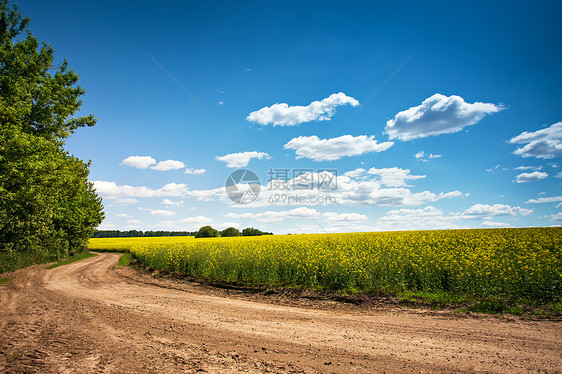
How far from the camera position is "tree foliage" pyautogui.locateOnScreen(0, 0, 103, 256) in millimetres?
15404

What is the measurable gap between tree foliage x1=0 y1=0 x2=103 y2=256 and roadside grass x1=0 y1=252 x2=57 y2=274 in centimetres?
67

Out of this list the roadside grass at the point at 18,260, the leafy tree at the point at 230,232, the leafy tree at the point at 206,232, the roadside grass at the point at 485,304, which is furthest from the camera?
the leafy tree at the point at 230,232

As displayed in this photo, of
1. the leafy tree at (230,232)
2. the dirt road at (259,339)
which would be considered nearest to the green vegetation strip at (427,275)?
the dirt road at (259,339)

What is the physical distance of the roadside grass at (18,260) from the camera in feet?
60.3

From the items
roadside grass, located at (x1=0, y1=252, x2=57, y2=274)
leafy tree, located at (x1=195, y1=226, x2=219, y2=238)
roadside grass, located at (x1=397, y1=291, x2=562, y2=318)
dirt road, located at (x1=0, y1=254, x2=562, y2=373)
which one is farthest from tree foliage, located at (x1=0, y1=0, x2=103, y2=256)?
leafy tree, located at (x1=195, y1=226, x2=219, y2=238)

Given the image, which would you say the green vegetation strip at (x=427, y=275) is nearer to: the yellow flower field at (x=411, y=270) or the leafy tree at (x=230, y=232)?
the yellow flower field at (x=411, y=270)

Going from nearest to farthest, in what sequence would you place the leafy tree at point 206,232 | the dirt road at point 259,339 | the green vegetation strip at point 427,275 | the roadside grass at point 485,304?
1. the dirt road at point 259,339
2. the roadside grass at point 485,304
3. the green vegetation strip at point 427,275
4. the leafy tree at point 206,232

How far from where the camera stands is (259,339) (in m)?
5.98

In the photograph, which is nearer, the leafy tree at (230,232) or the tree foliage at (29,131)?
the tree foliage at (29,131)

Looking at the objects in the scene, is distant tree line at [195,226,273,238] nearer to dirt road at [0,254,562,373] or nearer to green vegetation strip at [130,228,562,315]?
green vegetation strip at [130,228,562,315]

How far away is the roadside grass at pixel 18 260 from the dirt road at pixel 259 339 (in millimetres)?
12259

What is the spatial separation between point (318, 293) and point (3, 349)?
9.23 metres

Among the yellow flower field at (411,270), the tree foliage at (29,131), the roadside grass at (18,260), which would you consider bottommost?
the roadside grass at (18,260)

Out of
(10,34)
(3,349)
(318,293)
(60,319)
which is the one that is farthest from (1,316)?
(10,34)
